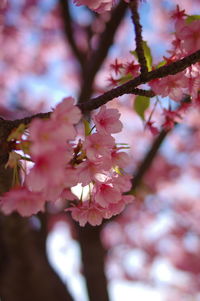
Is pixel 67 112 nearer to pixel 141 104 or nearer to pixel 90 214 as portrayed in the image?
pixel 90 214

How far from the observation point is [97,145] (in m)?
1.07

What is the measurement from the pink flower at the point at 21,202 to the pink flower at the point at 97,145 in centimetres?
18

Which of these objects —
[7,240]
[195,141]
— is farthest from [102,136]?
[195,141]

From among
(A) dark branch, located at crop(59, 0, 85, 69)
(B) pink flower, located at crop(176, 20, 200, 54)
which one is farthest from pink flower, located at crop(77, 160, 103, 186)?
(A) dark branch, located at crop(59, 0, 85, 69)

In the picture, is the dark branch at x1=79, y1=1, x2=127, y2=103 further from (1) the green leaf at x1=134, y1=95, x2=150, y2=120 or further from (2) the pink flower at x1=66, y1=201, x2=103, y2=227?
(2) the pink flower at x1=66, y1=201, x2=103, y2=227

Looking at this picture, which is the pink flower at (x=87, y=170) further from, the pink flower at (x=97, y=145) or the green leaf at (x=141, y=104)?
the green leaf at (x=141, y=104)

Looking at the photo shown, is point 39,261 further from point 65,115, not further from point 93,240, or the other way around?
point 65,115

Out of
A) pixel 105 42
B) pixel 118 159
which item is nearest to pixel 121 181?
pixel 118 159

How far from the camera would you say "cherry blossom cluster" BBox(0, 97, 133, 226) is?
2.55ft

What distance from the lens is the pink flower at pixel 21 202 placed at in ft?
3.14

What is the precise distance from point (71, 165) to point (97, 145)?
10 cm

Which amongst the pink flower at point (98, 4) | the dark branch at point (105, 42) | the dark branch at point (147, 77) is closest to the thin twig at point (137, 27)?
the dark branch at point (147, 77)

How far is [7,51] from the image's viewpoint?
313 inches

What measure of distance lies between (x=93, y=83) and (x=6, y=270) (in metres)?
1.86
